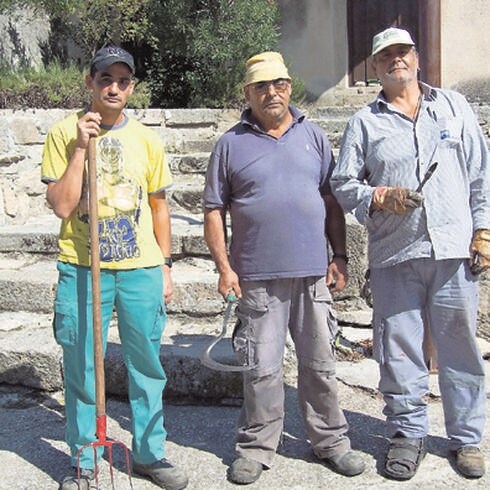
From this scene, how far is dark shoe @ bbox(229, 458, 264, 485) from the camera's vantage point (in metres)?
3.10

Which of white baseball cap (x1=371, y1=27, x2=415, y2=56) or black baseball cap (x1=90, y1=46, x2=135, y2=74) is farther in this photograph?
white baseball cap (x1=371, y1=27, x2=415, y2=56)

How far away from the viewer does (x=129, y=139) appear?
298 centimetres

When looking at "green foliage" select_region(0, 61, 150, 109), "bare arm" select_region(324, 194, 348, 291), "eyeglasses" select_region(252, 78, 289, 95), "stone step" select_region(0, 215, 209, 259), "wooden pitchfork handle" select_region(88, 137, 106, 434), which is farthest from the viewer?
"green foliage" select_region(0, 61, 150, 109)

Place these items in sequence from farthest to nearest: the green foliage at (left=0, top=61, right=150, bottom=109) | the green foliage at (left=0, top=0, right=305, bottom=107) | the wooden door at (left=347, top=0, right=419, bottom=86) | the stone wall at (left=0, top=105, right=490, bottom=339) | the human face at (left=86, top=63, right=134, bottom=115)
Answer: the wooden door at (left=347, top=0, right=419, bottom=86), the green foliage at (left=0, top=0, right=305, bottom=107), the green foliage at (left=0, top=61, right=150, bottom=109), the stone wall at (left=0, top=105, right=490, bottom=339), the human face at (left=86, top=63, right=134, bottom=115)

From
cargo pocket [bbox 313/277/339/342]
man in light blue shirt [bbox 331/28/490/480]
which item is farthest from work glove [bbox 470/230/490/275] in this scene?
cargo pocket [bbox 313/277/339/342]

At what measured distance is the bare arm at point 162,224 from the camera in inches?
122

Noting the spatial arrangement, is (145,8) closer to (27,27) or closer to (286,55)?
(27,27)

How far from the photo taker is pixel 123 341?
10.1 ft

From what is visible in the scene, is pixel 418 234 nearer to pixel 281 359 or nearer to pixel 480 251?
pixel 480 251

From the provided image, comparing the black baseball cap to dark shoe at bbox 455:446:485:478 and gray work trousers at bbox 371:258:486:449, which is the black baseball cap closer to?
gray work trousers at bbox 371:258:486:449

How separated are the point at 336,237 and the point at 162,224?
0.75 meters

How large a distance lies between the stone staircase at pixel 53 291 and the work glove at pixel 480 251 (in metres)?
A: 1.35

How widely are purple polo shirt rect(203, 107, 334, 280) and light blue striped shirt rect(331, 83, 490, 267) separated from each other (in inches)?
6.3

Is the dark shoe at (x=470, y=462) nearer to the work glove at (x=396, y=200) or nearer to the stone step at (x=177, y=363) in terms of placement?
the stone step at (x=177, y=363)
